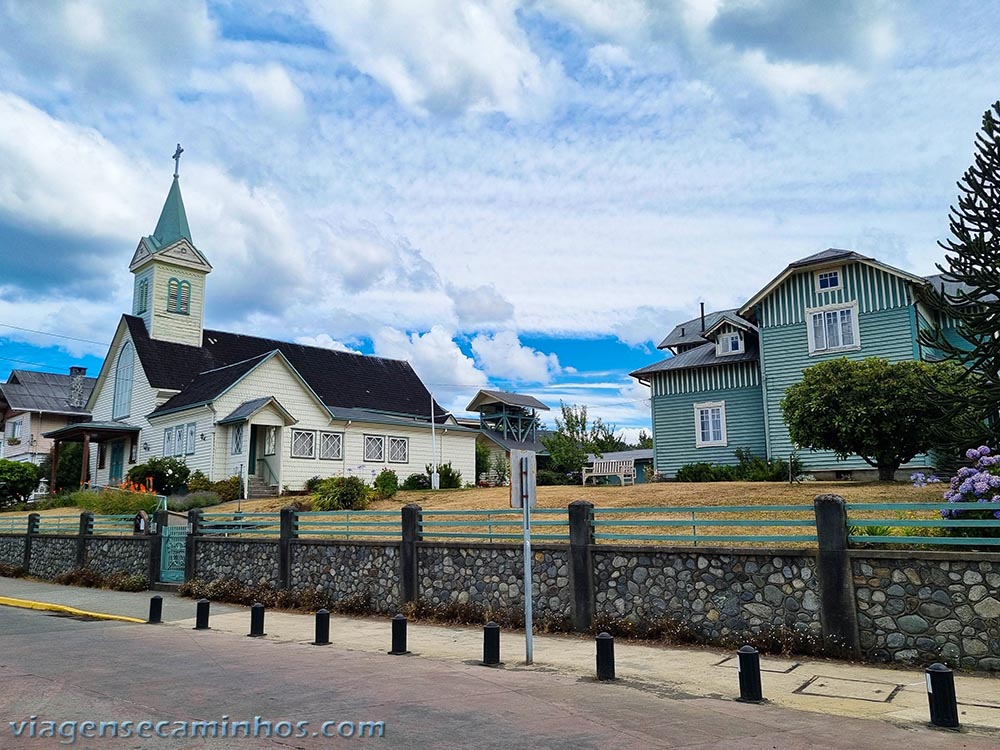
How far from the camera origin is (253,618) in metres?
13.1

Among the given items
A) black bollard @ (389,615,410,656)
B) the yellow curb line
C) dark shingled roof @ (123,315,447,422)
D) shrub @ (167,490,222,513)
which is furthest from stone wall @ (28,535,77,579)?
black bollard @ (389,615,410,656)

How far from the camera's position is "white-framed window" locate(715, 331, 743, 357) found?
3183cm

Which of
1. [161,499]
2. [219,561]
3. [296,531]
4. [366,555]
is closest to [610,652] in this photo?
[366,555]

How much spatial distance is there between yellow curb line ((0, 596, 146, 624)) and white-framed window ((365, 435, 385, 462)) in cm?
1937

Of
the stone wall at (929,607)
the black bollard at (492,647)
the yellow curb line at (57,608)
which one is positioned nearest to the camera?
the stone wall at (929,607)

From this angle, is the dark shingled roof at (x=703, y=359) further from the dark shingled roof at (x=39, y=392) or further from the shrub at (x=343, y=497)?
the dark shingled roof at (x=39, y=392)

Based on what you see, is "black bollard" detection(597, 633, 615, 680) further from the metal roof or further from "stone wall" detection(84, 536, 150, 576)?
the metal roof

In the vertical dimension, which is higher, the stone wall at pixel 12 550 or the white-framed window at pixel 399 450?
the white-framed window at pixel 399 450

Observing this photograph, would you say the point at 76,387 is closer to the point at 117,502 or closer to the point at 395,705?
the point at 117,502

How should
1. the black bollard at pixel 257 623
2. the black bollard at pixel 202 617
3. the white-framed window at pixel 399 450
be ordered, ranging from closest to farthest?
the black bollard at pixel 257 623, the black bollard at pixel 202 617, the white-framed window at pixel 399 450

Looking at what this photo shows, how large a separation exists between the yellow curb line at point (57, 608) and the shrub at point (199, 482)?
12.6 metres

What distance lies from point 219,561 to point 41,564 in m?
9.90

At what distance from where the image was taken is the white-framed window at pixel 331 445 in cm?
3584

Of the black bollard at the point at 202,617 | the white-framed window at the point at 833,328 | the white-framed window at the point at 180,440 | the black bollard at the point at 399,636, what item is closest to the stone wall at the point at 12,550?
the white-framed window at the point at 180,440
